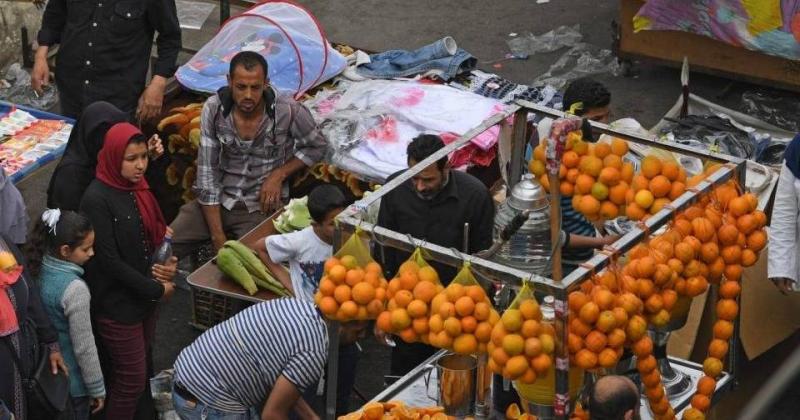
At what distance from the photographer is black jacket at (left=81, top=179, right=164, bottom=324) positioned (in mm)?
5039

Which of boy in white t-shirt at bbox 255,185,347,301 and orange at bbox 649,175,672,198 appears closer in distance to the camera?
orange at bbox 649,175,672,198

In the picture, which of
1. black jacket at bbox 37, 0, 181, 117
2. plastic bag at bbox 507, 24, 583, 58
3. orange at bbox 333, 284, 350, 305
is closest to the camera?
orange at bbox 333, 284, 350, 305

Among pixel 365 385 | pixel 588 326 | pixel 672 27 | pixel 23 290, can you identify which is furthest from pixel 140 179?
pixel 672 27

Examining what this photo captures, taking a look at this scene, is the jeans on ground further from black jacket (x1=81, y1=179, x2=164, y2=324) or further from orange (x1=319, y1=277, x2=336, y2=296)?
orange (x1=319, y1=277, x2=336, y2=296)

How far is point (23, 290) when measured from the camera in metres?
4.58

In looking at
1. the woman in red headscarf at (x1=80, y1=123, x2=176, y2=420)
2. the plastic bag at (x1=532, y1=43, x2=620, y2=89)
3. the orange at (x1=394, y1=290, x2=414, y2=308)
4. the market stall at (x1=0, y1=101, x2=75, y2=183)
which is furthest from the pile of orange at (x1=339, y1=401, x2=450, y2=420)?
the plastic bag at (x1=532, y1=43, x2=620, y2=89)

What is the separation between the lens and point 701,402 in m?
4.19

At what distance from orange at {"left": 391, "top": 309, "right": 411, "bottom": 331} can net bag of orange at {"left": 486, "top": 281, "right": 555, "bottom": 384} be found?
0.91 feet

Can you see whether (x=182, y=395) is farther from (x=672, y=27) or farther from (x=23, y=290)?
(x=672, y=27)

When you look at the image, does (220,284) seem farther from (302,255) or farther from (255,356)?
(255,356)

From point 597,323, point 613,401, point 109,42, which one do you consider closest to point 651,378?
point 613,401

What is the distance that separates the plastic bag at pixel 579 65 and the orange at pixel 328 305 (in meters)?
4.99

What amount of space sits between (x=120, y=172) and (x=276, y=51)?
1.97 meters

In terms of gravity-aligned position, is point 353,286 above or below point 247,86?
above
